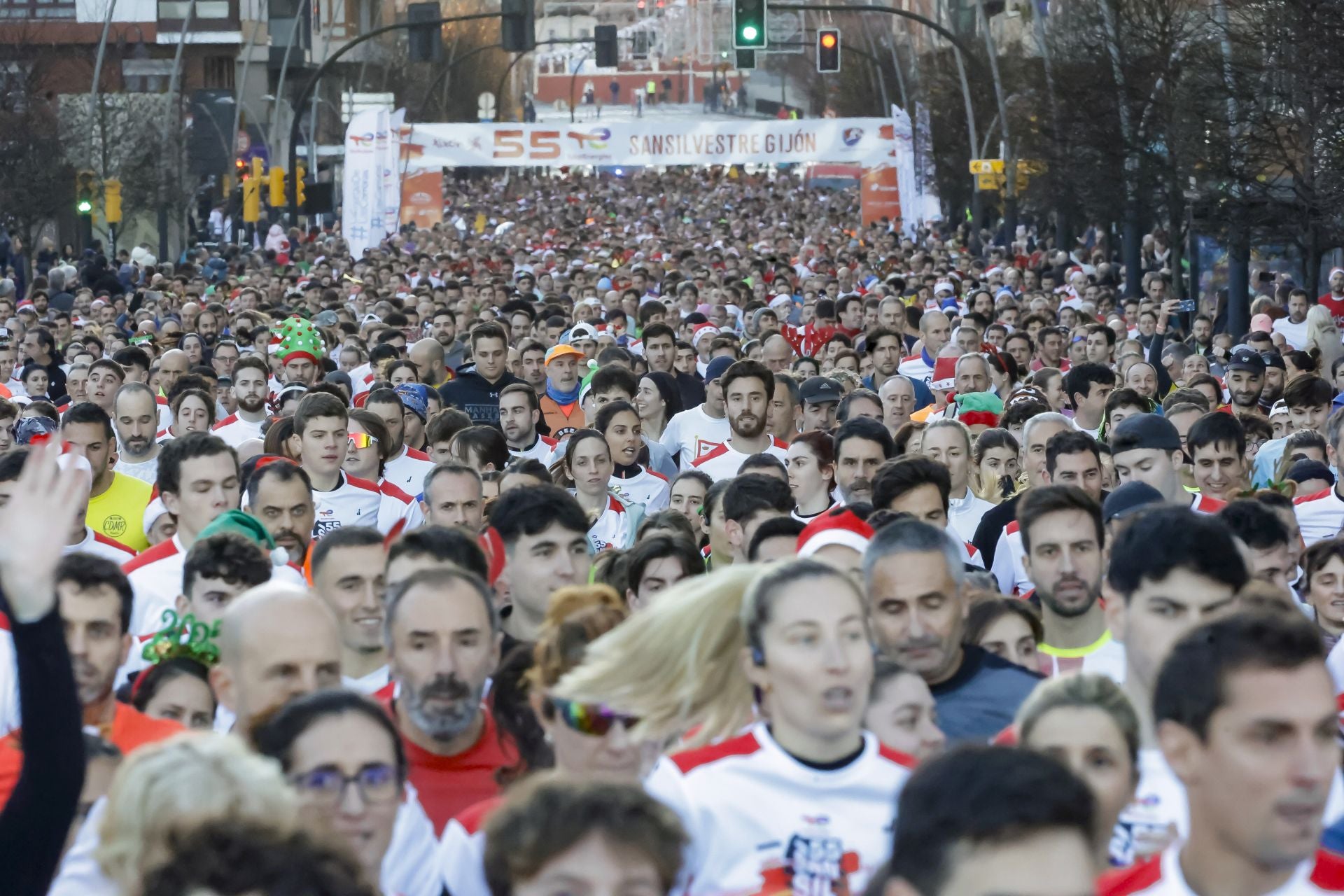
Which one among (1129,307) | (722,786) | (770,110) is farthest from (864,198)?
(770,110)

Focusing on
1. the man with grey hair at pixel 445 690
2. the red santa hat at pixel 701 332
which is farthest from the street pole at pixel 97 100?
the man with grey hair at pixel 445 690

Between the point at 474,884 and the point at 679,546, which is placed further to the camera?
the point at 679,546

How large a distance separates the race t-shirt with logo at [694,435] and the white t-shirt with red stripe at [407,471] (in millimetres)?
1512

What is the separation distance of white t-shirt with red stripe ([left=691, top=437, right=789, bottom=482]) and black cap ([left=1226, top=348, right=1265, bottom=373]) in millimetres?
3810

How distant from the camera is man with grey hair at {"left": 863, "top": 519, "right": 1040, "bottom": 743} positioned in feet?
19.7

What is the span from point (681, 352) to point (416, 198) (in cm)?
3025

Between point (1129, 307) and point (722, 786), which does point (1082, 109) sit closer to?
point (1129, 307)

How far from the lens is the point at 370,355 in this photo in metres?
17.6

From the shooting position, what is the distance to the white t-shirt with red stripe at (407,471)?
12234 millimetres

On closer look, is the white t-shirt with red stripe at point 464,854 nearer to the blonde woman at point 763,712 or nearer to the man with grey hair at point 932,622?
the blonde woman at point 763,712

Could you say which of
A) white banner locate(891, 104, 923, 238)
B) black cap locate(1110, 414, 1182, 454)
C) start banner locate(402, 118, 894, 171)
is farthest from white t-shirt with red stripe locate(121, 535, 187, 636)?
start banner locate(402, 118, 894, 171)

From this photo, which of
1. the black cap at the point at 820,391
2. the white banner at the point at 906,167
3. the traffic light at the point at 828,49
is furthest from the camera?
the white banner at the point at 906,167

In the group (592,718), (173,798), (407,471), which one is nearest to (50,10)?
(407,471)

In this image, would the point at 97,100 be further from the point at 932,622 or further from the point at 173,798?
the point at 173,798
